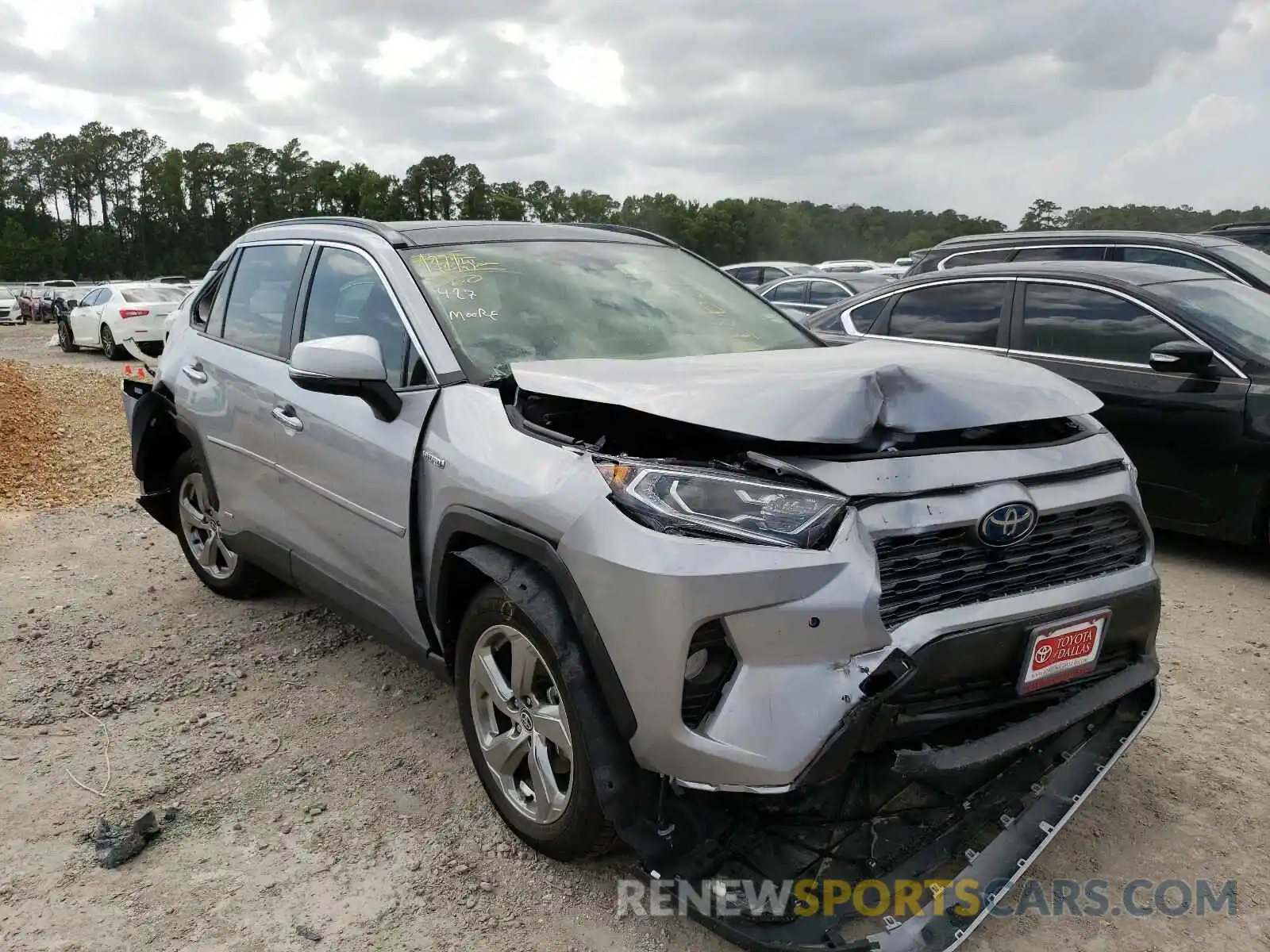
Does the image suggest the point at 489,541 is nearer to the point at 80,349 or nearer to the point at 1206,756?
the point at 1206,756

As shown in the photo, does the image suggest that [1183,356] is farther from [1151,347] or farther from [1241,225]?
[1241,225]

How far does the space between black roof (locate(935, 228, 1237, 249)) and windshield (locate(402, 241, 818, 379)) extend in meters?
5.61

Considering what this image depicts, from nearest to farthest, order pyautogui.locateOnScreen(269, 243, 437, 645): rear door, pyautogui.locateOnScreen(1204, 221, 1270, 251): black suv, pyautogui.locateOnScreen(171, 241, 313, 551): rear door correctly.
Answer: pyautogui.locateOnScreen(269, 243, 437, 645): rear door → pyautogui.locateOnScreen(171, 241, 313, 551): rear door → pyautogui.locateOnScreen(1204, 221, 1270, 251): black suv

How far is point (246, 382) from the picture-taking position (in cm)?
403

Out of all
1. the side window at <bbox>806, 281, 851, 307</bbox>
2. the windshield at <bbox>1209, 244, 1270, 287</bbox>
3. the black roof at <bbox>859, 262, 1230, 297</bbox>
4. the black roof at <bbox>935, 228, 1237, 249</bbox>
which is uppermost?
the black roof at <bbox>935, 228, 1237, 249</bbox>

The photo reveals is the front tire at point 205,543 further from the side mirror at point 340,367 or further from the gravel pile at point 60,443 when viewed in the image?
the gravel pile at point 60,443

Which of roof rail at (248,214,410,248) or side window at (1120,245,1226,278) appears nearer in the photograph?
roof rail at (248,214,410,248)

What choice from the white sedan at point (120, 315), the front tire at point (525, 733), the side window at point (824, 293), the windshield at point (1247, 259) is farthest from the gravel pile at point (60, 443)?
the side window at point (824, 293)

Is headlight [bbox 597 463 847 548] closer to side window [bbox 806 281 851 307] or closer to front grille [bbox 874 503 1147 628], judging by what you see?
front grille [bbox 874 503 1147 628]

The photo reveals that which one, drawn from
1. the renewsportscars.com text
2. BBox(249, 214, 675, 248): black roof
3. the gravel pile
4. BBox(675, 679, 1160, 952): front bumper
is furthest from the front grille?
the gravel pile

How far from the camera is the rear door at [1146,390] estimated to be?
4.96m

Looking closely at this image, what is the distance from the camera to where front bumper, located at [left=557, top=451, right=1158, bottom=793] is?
209 centimetres

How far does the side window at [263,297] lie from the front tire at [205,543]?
69cm

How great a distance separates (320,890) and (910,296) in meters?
5.40
